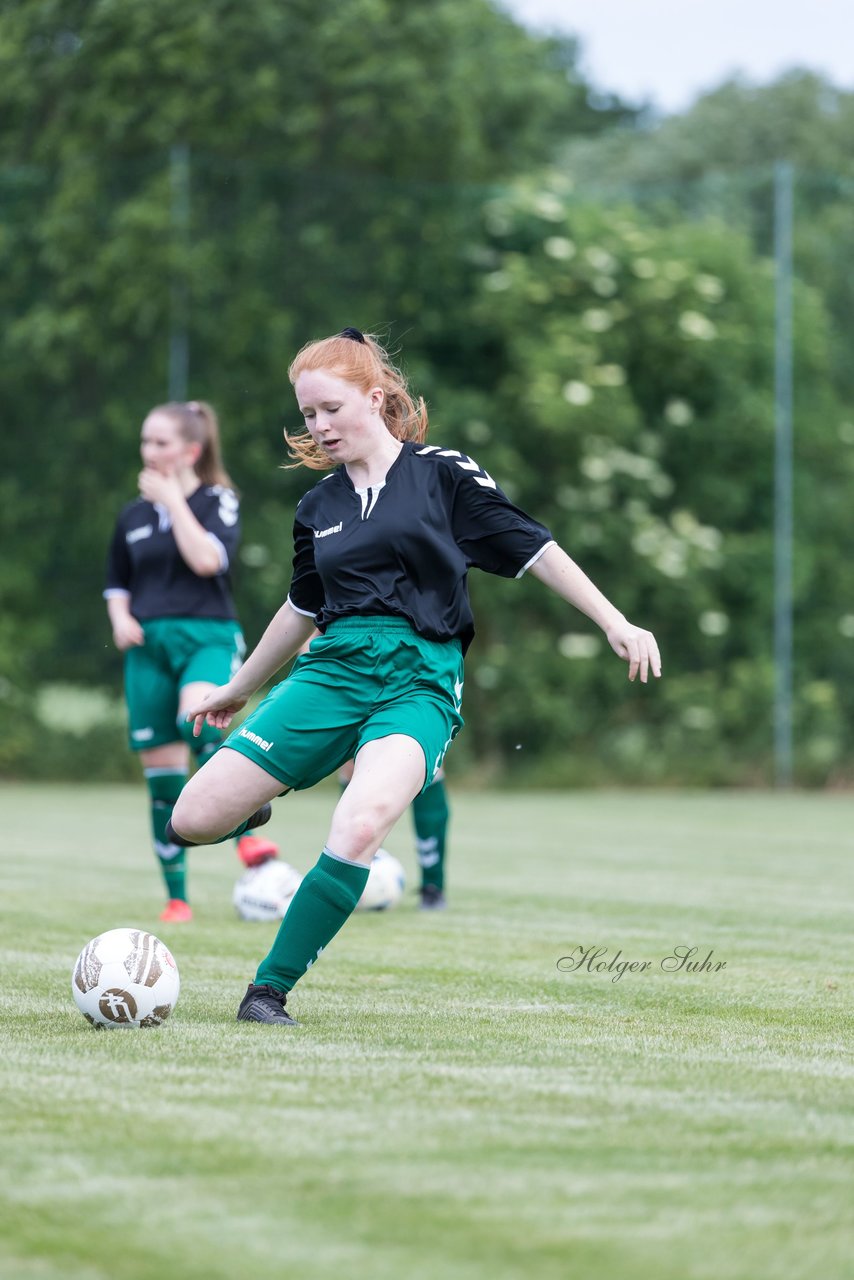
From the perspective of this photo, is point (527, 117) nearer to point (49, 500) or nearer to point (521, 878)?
point (49, 500)

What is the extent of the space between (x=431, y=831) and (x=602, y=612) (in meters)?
3.09

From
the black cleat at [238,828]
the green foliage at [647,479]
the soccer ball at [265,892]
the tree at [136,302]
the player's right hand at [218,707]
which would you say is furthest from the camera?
the green foliage at [647,479]

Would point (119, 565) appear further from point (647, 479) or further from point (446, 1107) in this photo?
point (647, 479)

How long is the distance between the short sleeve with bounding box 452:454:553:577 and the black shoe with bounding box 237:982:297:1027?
45.1 inches

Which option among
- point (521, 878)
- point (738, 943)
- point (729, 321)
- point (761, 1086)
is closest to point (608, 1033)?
point (761, 1086)

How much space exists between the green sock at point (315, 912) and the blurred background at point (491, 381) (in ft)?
37.4

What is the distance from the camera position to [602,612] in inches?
180

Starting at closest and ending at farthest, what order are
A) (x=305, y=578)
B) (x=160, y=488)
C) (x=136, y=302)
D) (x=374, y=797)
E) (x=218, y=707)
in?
(x=374, y=797) → (x=305, y=578) → (x=218, y=707) → (x=160, y=488) → (x=136, y=302)

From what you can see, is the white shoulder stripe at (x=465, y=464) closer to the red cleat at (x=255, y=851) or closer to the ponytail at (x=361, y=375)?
the ponytail at (x=361, y=375)

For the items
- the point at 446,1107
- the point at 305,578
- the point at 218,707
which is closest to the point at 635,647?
the point at 305,578

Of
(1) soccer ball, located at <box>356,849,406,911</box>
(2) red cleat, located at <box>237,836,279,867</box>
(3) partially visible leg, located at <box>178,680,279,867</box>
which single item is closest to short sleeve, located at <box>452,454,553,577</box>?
(3) partially visible leg, located at <box>178,680,279,867</box>
